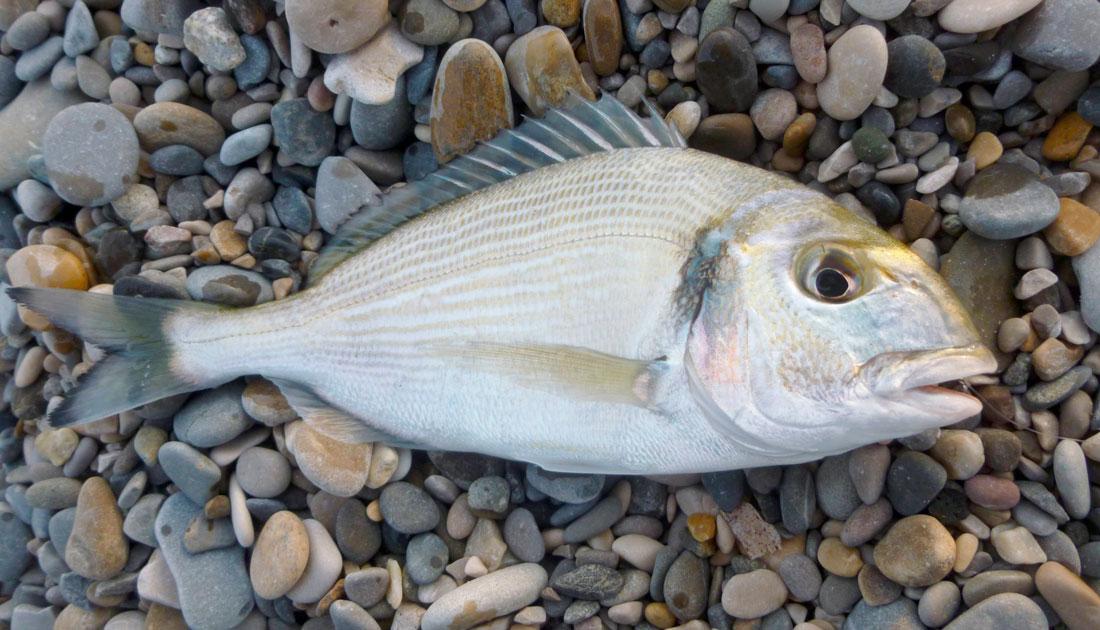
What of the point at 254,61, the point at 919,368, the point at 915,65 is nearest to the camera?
the point at 919,368

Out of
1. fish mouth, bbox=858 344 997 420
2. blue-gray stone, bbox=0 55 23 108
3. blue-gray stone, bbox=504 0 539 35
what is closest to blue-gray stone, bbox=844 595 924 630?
fish mouth, bbox=858 344 997 420

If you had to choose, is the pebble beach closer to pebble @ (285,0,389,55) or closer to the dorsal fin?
pebble @ (285,0,389,55)

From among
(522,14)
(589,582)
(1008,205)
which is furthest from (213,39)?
(1008,205)

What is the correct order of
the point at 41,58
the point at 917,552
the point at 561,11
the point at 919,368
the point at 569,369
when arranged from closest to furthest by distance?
1. the point at 919,368
2. the point at 569,369
3. the point at 917,552
4. the point at 561,11
5. the point at 41,58

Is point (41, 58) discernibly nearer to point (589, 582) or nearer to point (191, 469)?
point (191, 469)

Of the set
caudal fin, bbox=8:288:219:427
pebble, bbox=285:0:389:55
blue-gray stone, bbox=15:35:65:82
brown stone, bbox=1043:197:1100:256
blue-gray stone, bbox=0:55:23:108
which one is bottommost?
caudal fin, bbox=8:288:219:427

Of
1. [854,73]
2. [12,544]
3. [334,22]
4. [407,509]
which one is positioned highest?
[334,22]
